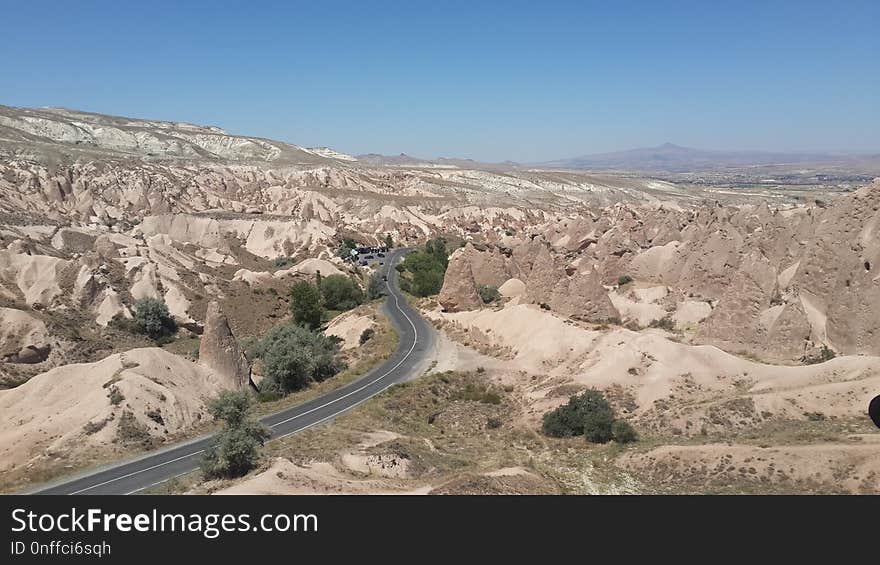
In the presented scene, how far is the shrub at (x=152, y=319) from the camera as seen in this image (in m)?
52.1

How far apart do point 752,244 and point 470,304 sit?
919 inches

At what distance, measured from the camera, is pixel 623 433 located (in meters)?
26.4

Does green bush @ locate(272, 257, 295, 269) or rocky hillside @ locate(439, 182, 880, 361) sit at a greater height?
rocky hillside @ locate(439, 182, 880, 361)

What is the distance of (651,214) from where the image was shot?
8281 cm

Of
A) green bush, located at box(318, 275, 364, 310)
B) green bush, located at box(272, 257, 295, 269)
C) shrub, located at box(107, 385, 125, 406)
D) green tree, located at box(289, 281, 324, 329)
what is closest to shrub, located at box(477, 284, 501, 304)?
green bush, located at box(318, 275, 364, 310)

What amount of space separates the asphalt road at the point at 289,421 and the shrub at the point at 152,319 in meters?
19.5

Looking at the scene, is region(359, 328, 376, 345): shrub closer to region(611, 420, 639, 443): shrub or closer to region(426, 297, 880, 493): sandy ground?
region(426, 297, 880, 493): sandy ground

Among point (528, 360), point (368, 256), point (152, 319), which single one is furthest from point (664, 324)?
point (368, 256)

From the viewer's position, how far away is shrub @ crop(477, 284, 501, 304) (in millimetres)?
54669

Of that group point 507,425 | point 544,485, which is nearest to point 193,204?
point 507,425

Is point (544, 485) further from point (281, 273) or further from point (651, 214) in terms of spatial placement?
point (651, 214)

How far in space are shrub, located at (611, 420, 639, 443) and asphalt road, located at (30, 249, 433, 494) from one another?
1388 cm

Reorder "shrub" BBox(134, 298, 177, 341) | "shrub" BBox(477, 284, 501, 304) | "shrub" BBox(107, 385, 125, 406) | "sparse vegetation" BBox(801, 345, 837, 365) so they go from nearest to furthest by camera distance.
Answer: "shrub" BBox(107, 385, 125, 406), "sparse vegetation" BBox(801, 345, 837, 365), "shrub" BBox(134, 298, 177, 341), "shrub" BBox(477, 284, 501, 304)

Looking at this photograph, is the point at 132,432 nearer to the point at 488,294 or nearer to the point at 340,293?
the point at 488,294
